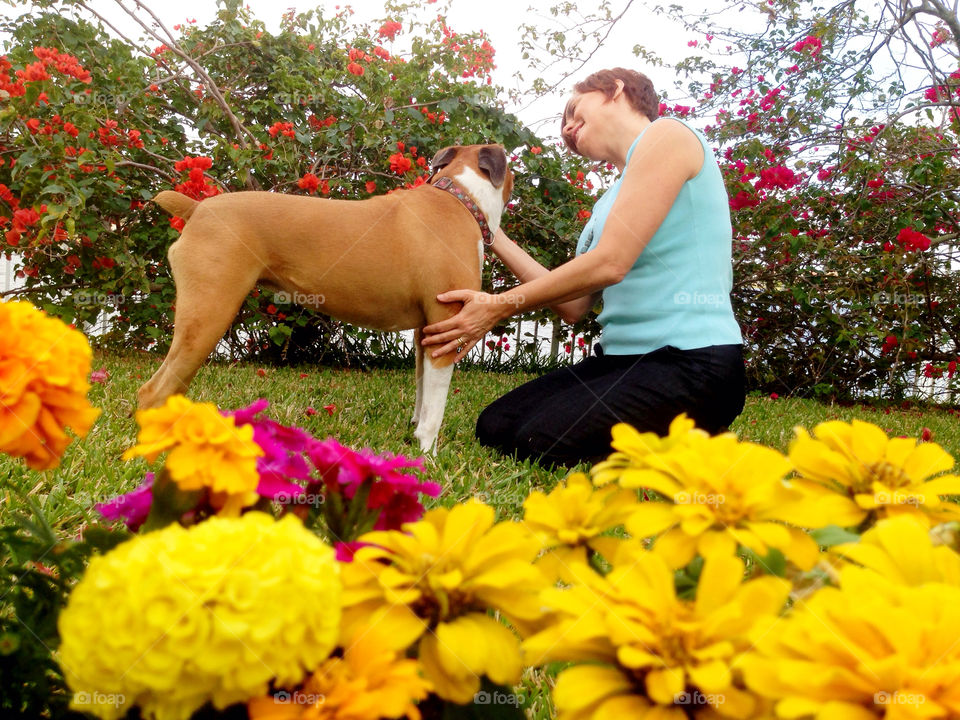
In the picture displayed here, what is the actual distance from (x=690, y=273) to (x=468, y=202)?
1.13 metres

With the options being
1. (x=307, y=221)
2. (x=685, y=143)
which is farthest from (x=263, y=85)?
(x=685, y=143)

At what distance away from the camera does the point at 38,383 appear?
45 centimetres

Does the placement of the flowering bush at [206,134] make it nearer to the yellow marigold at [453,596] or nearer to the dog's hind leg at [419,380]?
the dog's hind leg at [419,380]

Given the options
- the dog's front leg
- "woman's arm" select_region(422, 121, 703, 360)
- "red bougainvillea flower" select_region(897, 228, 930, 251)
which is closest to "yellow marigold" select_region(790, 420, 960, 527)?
"woman's arm" select_region(422, 121, 703, 360)

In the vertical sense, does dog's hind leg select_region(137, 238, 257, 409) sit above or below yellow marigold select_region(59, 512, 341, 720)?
above

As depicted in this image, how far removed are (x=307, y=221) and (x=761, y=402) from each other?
4388 millimetres

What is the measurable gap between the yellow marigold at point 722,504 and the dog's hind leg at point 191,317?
2519 millimetres

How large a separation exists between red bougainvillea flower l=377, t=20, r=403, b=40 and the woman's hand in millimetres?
3614

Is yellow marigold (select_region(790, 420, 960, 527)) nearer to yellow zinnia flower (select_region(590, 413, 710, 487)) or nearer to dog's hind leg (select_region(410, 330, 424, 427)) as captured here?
yellow zinnia flower (select_region(590, 413, 710, 487))

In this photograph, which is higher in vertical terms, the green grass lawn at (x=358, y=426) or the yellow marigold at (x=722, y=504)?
the yellow marigold at (x=722, y=504)

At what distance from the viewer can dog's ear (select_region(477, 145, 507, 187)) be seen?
3348 mm

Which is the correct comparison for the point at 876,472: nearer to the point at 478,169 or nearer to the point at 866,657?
the point at 866,657

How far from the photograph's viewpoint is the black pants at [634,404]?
2.72 m

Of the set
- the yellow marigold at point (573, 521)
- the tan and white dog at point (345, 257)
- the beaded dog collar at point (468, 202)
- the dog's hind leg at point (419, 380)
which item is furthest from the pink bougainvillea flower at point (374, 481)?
the beaded dog collar at point (468, 202)
